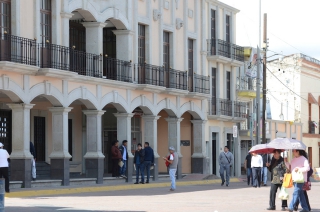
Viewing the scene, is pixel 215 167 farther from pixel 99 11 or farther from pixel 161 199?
pixel 161 199

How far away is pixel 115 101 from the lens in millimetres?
35906

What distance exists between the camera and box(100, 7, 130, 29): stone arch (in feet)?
115

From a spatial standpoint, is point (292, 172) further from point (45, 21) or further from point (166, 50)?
point (166, 50)

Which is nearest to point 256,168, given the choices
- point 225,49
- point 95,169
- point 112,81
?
point 95,169

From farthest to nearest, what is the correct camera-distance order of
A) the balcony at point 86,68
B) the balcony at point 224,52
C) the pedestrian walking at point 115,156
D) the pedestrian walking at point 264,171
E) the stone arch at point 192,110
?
the balcony at point 224,52 → the stone arch at point 192,110 → the pedestrian walking at point 264,171 → the pedestrian walking at point 115,156 → the balcony at point 86,68

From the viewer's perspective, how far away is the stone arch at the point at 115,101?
115 feet

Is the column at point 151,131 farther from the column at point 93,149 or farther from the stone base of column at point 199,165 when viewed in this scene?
the stone base of column at point 199,165

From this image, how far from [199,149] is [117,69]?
33.5ft

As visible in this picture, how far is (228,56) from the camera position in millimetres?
49750

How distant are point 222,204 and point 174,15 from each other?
19918mm

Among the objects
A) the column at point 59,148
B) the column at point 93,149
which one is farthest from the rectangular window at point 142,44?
the column at point 59,148

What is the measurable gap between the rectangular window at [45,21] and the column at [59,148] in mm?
2692

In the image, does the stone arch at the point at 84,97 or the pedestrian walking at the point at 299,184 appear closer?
the pedestrian walking at the point at 299,184

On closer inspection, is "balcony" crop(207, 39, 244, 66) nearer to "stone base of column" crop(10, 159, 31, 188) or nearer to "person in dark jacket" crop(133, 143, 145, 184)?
"person in dark jacket" crop(133, 143, 145, 184)
